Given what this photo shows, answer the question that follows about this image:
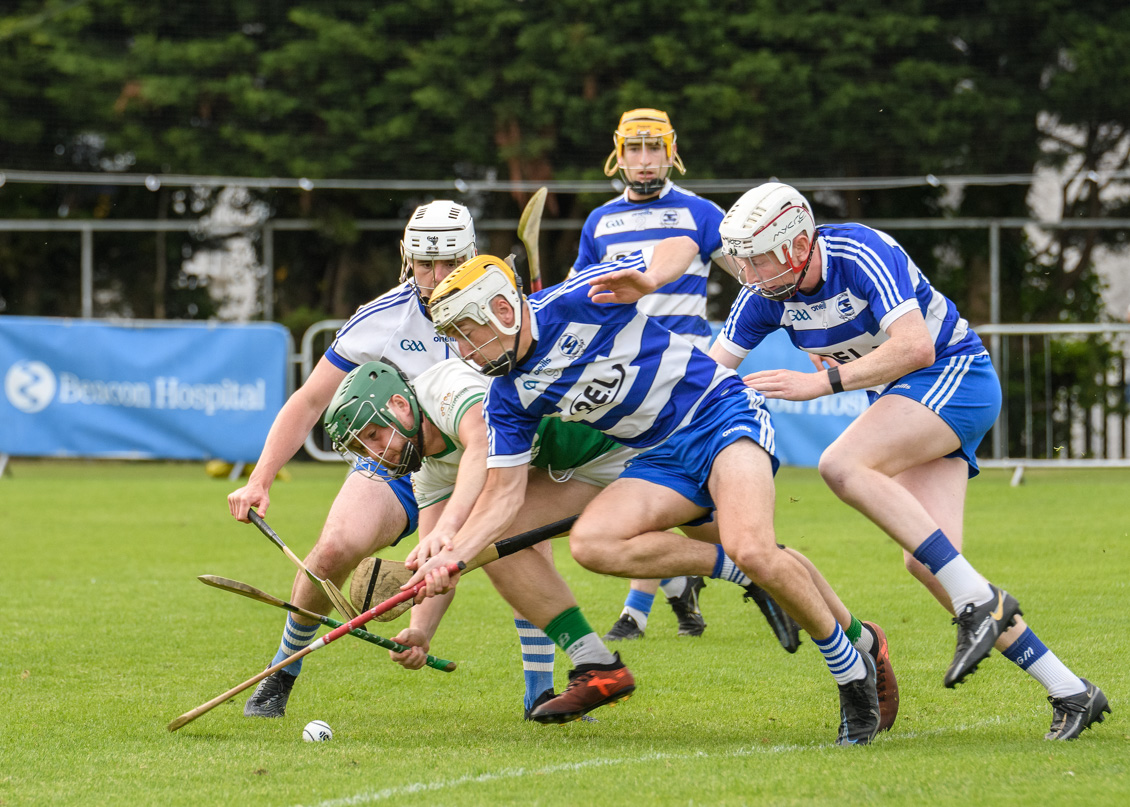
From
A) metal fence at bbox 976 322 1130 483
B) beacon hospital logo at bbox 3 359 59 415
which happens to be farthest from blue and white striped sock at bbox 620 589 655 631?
beacon hospital logo at bbox 3 359 59 415

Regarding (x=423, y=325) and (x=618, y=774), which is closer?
(x=618, y=774)

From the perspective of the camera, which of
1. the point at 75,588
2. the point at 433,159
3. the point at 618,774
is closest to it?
the point at 618,774

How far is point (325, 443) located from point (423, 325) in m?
9.60

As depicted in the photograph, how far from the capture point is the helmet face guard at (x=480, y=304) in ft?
12.6

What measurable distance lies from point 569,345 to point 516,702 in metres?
1.42

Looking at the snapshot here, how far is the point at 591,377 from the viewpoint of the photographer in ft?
13.3

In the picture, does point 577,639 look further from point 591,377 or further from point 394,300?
point 394,300

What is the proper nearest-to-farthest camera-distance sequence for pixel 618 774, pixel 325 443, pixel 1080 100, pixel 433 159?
pixel 618 774 < pixel 325 443 < pixel 1080 100 < pixel 433 159

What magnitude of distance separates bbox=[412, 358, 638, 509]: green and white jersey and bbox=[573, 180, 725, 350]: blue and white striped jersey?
1.64 meters

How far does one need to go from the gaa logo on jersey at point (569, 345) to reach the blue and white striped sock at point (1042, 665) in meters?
1.53

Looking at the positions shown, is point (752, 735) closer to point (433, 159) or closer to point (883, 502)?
point (883, 502)

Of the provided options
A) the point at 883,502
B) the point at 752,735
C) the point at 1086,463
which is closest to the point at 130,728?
the point at 752,735

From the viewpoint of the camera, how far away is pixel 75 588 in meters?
7.11

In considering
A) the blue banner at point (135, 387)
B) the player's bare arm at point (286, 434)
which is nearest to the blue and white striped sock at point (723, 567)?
the player's bare arm at point (286, 434)
